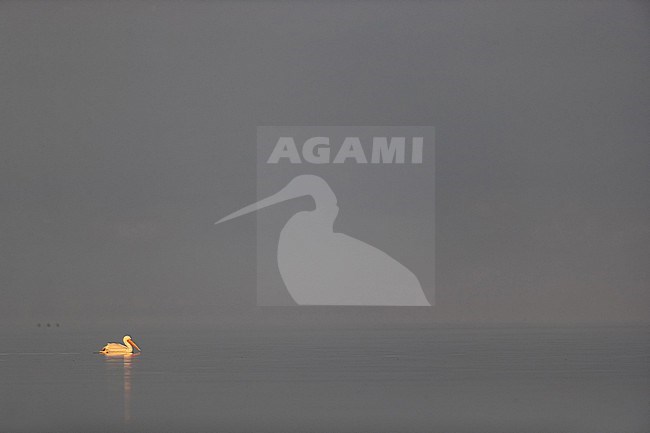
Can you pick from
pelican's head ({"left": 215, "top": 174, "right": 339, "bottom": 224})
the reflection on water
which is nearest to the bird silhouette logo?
pelican's head ({"left": 215, "top": 174, "right": 339, "bottom": 224})

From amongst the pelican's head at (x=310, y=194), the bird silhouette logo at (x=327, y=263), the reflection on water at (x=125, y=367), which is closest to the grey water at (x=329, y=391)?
the reflection on water at (x=125, y=367)

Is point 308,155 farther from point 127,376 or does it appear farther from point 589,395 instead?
point 589,395

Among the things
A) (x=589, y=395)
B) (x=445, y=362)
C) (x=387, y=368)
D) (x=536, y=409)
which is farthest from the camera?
(x=445, y=362)

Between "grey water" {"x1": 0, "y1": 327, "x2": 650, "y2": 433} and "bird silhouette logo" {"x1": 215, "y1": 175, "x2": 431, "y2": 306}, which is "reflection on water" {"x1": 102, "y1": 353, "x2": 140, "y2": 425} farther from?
"bird silhouette logo" {"x1": 215, "y1": 175, "x2": 431, "y2": 306}

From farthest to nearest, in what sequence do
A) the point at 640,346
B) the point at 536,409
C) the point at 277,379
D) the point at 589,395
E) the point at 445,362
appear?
the point at 640,346
the point at 445,362
the point at 277,379
the point at 589,395
the point at 536,409

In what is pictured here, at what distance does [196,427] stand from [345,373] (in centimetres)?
Answer: 437

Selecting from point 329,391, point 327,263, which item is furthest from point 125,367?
point 329,391

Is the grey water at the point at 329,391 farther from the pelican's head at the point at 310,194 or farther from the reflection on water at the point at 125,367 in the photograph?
the pelican's head at the point at 310,194

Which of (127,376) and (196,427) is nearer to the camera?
(196,427)

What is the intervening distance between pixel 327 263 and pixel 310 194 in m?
0.96

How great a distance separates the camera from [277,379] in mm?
13812

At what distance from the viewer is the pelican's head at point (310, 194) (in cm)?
1467

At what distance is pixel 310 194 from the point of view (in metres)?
14.9

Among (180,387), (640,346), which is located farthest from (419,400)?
(640,346)
